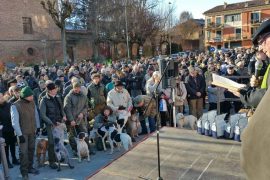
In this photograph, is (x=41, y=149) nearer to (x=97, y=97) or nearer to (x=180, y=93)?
(x=97, y=97)

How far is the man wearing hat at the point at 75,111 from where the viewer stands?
813 cm

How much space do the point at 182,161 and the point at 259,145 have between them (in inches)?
178

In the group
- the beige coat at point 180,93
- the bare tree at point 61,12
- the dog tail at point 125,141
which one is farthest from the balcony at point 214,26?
the dog tail at point 125,141

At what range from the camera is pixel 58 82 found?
11.8 meters

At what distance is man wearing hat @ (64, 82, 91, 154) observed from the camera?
8130mm

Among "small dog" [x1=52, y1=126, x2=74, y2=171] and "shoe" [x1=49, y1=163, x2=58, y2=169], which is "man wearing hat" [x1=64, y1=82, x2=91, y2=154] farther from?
"shoe" [x1=49, y1=163, x2=58, y2=169]

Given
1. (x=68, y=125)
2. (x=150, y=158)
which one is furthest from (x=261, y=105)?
(x=68, y=125)

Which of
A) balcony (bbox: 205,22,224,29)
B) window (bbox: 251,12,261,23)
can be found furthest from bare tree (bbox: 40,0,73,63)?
window (bbox: 251,12,261,23)

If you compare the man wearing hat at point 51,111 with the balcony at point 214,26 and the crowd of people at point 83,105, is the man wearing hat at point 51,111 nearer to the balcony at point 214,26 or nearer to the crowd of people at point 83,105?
the crowd of people at point 83,105

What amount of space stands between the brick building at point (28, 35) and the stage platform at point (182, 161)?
34941 mm

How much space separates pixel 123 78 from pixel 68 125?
18.3ft

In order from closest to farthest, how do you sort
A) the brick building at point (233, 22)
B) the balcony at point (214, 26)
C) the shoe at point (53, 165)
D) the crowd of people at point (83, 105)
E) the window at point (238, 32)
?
1. the crowd of people at point (83, 105)
2. the shoe at point (53, 165)
3. the brick building at point (233, 22)
4. the window at point (238, 32)
5. the balcony at point (214, 26)

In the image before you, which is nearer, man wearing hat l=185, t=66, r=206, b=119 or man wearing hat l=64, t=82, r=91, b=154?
man wearing hat l=64, t=82, r=91, b=154

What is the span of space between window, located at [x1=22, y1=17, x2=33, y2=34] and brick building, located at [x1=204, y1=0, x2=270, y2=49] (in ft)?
132
